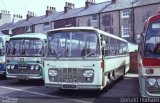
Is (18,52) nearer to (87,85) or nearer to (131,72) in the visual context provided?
(87,85)

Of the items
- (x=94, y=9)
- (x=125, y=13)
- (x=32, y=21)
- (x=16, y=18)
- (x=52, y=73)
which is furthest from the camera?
(x=16, y=18)

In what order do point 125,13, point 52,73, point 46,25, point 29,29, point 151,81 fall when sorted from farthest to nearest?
1. point 29,29
2. point 46,25
3. point 125,13
4. point 52,73
5. point 151,81

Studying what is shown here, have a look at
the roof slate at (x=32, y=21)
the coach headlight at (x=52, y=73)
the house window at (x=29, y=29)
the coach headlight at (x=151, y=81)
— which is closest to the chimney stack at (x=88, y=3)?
the roof slate at (x=32, y=21)

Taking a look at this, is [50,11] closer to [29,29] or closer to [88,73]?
[29,29]

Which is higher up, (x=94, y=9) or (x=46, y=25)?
(x=94, y=9)

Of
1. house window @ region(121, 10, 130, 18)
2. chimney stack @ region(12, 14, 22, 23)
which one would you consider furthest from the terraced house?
chimney stack @ region(12, 14, 22, 23)

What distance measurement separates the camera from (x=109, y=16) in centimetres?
4100

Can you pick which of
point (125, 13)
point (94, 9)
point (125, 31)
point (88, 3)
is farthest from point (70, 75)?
point (88, 3)

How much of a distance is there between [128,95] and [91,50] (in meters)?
2.59

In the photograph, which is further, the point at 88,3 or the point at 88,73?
the point at 88,3

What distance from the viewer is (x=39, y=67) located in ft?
52.4

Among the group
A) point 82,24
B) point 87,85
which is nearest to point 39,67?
point 87,85

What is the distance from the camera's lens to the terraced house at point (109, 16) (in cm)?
3744

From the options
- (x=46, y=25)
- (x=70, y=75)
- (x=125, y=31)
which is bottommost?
(x=70, y=75)
